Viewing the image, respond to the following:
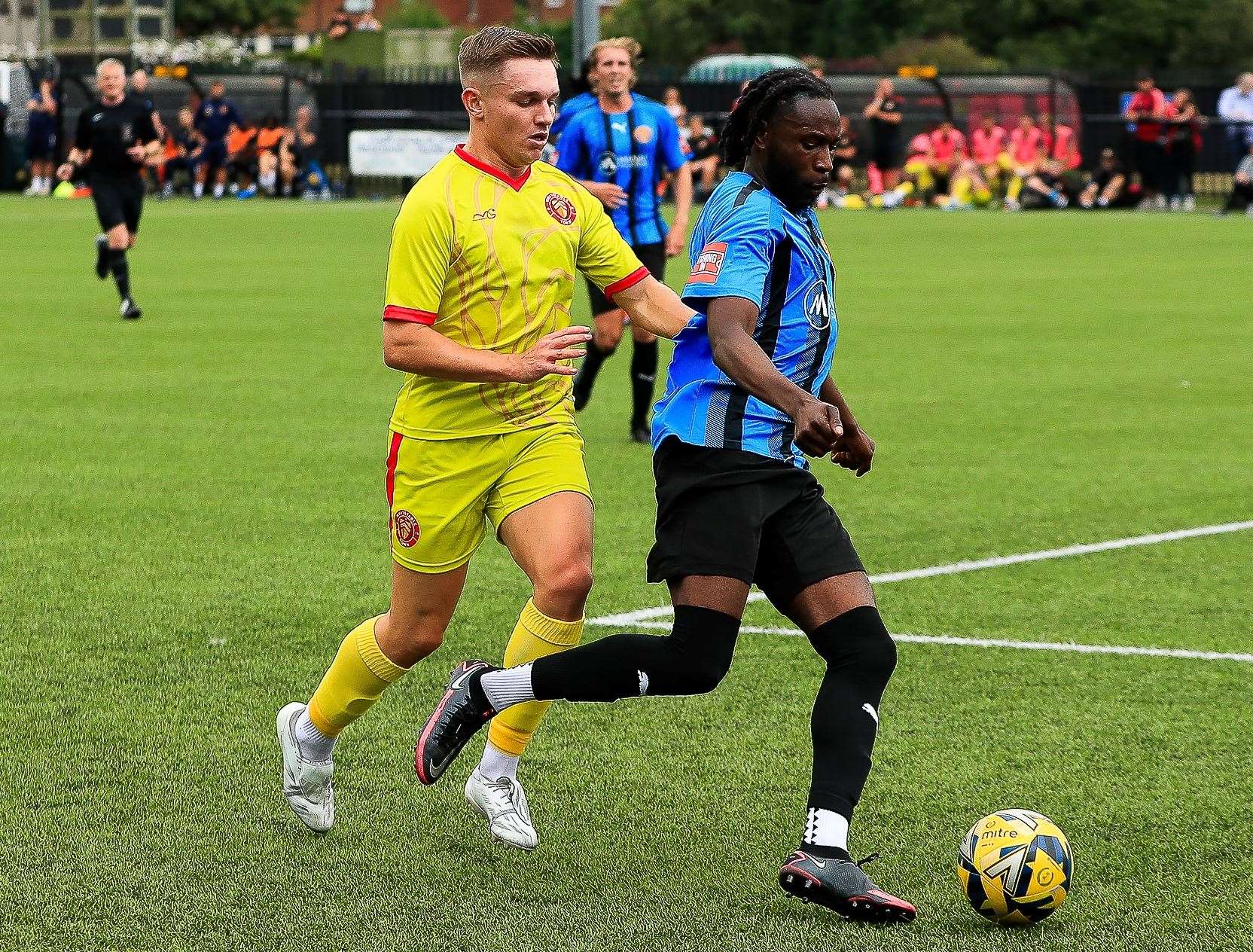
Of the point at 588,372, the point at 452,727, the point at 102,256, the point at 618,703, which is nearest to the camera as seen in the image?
the point at 452,727

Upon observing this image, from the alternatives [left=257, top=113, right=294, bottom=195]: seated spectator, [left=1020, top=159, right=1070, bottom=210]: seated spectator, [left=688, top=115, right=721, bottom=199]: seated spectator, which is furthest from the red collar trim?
[left=257, top=113, right=294, bottom=195]: seated spectator

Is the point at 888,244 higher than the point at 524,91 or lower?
lower

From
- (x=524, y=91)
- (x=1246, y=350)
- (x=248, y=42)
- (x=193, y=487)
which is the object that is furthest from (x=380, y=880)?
(x=248, y=42)

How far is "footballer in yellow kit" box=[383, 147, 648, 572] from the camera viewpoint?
496cm

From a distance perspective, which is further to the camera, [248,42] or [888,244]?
[248,42]

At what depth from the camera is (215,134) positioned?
40.7 meters

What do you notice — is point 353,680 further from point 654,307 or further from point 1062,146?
point 1062,146

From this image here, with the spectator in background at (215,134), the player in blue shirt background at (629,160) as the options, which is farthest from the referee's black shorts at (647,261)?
the spectator in background at (215,134)

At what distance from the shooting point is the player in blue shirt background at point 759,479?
Result: 4.69 meters

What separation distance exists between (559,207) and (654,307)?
0.36 meters

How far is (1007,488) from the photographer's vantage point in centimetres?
1035

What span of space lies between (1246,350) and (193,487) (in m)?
9.70

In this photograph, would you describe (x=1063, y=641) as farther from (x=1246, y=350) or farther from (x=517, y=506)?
(x=1246, y=350)

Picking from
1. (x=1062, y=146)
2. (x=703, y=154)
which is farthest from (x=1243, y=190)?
(x=703, y=154)
